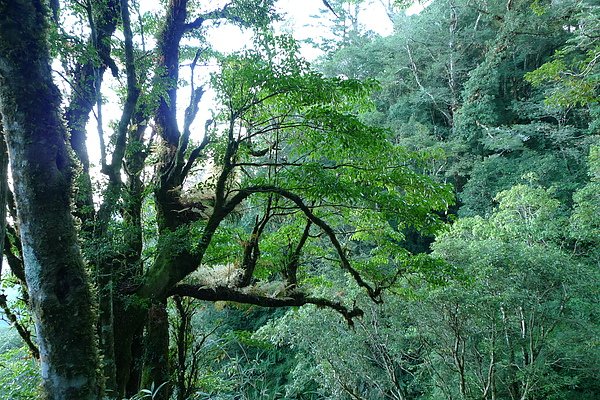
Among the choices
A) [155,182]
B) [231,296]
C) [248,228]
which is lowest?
[231,296]

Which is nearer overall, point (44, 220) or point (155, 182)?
point (44, 220)

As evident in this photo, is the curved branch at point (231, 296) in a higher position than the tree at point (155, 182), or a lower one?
lower

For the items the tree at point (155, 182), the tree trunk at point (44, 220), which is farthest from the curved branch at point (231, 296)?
the tree trunk at point (44, 220)

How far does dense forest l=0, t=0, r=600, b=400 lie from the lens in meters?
1.82

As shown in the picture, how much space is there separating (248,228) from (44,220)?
37.1ft

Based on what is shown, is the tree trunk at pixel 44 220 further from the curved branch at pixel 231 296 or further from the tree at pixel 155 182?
the curved branch at pixel 231 296

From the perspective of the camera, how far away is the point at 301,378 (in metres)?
11.0

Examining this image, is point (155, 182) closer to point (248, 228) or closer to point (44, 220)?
point (44, 220)

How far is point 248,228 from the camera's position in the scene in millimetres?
13031

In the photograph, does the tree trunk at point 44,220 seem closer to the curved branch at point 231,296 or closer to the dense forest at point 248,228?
the dense forest at point 248,228

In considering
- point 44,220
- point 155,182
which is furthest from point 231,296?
point 44,220

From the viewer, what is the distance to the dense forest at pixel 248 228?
5.96 ft

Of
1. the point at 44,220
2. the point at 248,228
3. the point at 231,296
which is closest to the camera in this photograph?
the point at 44,220

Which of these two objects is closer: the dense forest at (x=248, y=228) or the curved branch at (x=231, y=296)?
the dense forest at (x=248, y=228)
